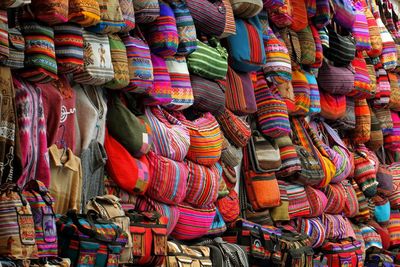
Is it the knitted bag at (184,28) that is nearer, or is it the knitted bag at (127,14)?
the knitted bag at (127,14)

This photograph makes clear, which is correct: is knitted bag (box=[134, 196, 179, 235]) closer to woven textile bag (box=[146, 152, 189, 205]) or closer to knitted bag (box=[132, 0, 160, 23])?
woven textile bag (box=[146, 152, 189, 205])

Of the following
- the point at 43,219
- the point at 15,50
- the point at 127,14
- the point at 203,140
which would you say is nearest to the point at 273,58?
the point at 203,140

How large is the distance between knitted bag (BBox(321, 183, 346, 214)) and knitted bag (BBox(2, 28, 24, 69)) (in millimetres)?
3410

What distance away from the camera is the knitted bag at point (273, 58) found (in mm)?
5969

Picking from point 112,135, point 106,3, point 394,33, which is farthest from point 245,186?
point 394,33

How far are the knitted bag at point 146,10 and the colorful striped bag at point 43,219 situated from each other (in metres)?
1.30

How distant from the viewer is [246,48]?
18.5ft

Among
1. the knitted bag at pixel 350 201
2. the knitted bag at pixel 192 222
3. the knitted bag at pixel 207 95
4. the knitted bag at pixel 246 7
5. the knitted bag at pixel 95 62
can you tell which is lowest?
the knitted bag at pixel 350 201

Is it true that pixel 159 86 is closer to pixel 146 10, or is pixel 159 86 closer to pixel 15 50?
pixel 146 10

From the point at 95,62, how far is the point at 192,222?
3.85 ft

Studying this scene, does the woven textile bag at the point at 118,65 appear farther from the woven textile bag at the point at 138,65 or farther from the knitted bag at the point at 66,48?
the knitted bag at the point at 66,48

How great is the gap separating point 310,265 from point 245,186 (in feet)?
2.01

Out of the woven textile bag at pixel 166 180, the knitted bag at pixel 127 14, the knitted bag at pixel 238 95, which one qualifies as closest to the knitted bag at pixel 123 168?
the woven textile bag at pixel 166 180

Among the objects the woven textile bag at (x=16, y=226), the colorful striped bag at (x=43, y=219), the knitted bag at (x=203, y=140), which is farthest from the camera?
the knitted bag at (x=203, y=140)
